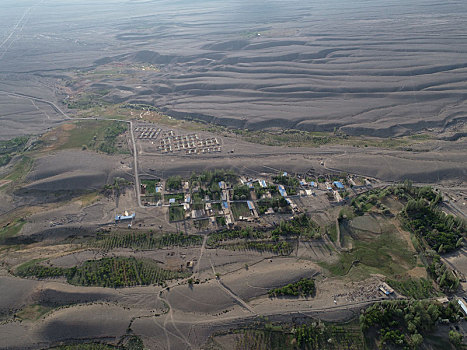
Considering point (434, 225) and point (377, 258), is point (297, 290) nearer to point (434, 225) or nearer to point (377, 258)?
point (377, 258)

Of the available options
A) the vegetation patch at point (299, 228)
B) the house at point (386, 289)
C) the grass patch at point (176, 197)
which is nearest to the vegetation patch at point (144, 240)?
the grass patch at point (176, 197)

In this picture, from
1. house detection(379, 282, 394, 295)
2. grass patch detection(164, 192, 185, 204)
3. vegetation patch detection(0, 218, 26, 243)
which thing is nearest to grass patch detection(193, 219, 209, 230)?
grass patch detection(164, 192, 185, 204)

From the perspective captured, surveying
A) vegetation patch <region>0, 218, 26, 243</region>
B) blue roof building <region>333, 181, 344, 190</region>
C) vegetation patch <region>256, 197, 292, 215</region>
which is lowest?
vegetation patch <region>0, 218, 26, 243</region>

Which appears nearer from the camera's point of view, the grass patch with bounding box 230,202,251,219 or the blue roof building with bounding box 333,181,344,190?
the grass patch with bounding box 230,202,251,219

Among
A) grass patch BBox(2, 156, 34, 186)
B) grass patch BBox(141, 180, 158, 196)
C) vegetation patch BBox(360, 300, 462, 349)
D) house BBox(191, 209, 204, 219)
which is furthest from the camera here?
grass patch BBox(2, 156, 34, 186)

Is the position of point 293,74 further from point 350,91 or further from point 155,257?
point 155,257

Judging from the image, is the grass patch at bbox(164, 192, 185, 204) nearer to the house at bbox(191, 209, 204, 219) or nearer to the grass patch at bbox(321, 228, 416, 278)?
the house at bbox(191, 209, 204, 219)
